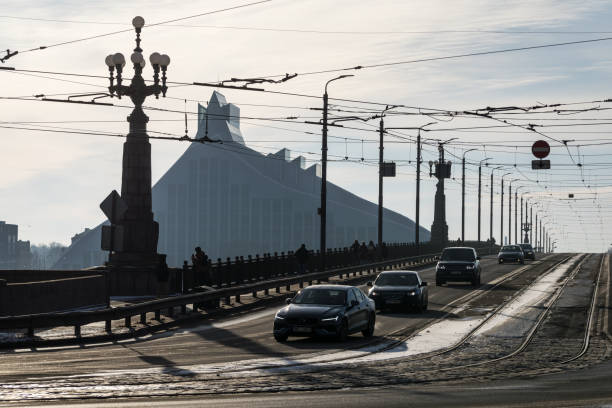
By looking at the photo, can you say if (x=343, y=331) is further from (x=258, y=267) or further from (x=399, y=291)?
(x=258, y=267)

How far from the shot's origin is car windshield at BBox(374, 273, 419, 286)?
114ft

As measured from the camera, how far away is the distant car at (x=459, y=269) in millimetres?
49219

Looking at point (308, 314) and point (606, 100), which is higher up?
point (606, 100)

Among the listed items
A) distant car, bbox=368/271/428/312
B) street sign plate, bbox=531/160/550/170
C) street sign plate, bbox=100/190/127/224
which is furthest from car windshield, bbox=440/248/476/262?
street sign plate, bbox=100/190/127/224

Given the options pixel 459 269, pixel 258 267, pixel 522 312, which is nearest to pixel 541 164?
pixel 459 269

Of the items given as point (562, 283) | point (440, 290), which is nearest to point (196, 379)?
point (440, 290)

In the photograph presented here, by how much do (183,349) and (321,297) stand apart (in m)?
4.43

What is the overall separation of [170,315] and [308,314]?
24.2ft

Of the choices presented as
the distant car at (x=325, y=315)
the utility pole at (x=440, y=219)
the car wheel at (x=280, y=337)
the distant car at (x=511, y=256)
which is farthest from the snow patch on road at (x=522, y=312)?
the utility pole at (x=440, y=219)

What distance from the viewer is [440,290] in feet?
152

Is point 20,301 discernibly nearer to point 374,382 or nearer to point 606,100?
point 374,382

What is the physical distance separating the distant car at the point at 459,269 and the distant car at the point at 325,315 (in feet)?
74.5

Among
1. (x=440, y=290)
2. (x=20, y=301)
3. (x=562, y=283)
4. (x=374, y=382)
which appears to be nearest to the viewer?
(x=374, y=382)

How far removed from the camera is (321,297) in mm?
26188
